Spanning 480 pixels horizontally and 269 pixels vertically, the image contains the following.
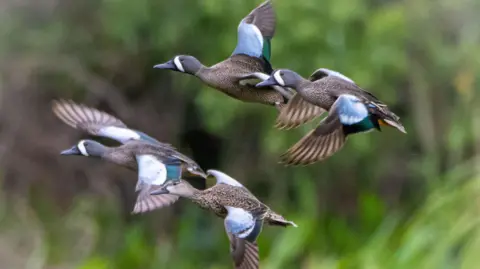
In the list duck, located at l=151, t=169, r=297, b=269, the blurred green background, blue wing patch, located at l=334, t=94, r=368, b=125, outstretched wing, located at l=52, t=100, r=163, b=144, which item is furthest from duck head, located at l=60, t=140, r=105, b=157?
the blurred green background

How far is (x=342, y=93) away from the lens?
1.25 metres

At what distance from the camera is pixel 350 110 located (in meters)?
1.18

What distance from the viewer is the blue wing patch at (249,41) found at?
1.46 metres

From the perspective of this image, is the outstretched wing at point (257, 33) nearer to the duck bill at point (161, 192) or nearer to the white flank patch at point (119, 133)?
the white flank patch at point (119, 133)

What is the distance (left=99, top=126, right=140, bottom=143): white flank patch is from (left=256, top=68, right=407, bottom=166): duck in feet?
1.05

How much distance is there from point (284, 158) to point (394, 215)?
12.2 feet

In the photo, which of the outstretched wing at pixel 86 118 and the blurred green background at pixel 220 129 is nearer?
the outstretched wing at pixel 86 118

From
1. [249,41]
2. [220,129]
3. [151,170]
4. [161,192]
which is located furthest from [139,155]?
[220,129]

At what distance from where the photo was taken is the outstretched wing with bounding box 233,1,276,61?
146 cm

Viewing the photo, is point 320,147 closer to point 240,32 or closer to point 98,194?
point 240,32

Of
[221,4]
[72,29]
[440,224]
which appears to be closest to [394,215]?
[440,224]

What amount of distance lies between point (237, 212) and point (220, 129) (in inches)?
137

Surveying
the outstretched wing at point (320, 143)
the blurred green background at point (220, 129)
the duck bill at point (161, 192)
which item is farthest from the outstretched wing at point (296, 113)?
the blurred green background at point (220, 129)

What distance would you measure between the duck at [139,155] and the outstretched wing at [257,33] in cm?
22
